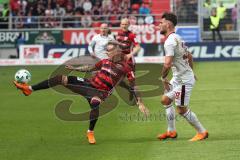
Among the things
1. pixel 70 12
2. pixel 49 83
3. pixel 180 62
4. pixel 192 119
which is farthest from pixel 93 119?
pixel 70 12

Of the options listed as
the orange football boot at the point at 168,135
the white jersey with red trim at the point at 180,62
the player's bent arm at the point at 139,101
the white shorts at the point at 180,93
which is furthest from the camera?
the player's bent arm at the point at 139,101

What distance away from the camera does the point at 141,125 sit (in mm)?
14922

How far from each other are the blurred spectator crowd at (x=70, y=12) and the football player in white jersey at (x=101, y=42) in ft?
56.7

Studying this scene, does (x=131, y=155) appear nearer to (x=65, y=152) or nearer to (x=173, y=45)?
(x=65, y=152)

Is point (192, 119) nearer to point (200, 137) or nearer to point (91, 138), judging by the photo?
point (200, 137)

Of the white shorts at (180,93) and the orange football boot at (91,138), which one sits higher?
the white shorts at (180,93)

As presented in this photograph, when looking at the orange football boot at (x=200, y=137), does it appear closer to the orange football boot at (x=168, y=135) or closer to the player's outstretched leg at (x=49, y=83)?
the orange football boot at (x=168, y=135)

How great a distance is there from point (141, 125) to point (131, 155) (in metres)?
3.47

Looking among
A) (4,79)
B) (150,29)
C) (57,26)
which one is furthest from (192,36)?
(4,79)

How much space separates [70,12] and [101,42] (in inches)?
772

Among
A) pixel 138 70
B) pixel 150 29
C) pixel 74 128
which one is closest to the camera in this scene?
pixel 74 128

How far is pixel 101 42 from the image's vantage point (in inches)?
813

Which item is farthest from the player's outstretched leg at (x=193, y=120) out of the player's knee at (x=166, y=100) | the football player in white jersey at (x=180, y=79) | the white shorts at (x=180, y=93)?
the player's knee at (x=166, y=100)

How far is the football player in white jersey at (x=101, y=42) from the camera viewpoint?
2006 centimetres
